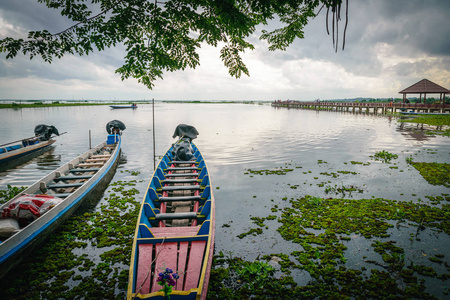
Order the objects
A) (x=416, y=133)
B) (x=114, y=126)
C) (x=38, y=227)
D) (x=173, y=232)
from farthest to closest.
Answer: (x=416, y=133)
(x=114, y=126)
(x=38, y=227)
(x=173, y=232)

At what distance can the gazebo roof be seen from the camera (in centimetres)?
4219

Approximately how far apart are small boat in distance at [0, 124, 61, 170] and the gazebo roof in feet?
187

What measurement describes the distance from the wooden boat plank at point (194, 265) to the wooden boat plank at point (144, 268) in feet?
2.11

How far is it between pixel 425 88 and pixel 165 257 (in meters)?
56.6

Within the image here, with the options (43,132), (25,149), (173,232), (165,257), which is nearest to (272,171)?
(173,232)

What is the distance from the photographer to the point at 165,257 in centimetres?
441

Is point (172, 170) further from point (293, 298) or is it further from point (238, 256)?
point (293, 298)

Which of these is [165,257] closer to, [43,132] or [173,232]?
[173,232]

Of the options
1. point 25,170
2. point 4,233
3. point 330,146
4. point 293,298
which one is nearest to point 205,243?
point 293,298

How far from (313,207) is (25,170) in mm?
15661

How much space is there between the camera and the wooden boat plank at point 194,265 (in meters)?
3.91

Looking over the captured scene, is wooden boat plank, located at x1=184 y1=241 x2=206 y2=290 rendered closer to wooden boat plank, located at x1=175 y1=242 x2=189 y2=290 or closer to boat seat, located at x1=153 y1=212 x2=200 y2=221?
wooden boat plank, located at x1=175 y1=242 x2=189 y2=290

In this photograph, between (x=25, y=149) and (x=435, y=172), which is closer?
(x=435, y=172)

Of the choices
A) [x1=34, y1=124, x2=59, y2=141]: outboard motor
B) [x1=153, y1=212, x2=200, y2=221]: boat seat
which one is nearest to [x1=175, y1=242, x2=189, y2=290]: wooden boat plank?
[x1=153, y1=212, x2=200, y2=221]: boat seat
